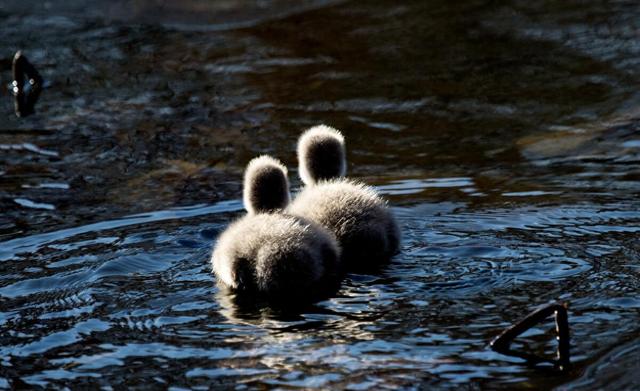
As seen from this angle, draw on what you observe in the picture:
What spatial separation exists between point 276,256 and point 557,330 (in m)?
1.78

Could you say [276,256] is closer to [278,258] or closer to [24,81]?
[278,258]

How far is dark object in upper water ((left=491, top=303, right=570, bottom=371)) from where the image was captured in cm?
538

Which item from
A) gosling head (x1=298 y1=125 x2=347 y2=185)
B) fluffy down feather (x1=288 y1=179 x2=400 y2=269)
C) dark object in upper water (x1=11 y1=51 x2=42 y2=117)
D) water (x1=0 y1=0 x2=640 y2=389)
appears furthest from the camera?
dark object in upper water (x1=11 y1=51 x2=42 y2=117)

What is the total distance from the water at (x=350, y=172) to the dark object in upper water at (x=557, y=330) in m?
0.08

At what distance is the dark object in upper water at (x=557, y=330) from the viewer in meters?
5.38

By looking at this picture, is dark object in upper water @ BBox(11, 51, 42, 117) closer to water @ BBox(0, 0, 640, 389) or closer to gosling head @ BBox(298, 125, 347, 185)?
water @ BBox(0, 0, 640, 389)

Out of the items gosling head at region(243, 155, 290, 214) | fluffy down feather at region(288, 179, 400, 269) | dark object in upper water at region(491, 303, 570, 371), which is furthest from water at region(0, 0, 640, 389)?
gosling head at region(243, 155, 290, 214)

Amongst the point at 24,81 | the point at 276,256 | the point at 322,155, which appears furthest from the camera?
the point at 24,81

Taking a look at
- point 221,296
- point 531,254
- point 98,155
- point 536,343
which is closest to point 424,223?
point 531,254

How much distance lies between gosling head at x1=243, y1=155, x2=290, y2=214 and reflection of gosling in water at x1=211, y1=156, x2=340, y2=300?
258 mm

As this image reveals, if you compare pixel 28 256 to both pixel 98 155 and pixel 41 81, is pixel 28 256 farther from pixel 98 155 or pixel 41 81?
pixel 41 81

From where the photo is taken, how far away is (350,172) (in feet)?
32.8

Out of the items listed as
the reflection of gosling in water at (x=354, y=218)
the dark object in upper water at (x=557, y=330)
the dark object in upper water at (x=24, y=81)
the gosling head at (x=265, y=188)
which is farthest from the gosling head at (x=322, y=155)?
the dark object in upper water at (x=24, y=81)

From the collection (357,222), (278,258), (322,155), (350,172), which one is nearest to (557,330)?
(278,258)
